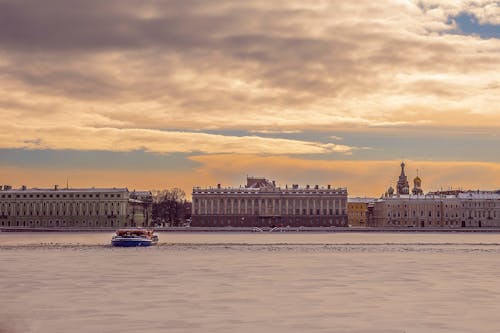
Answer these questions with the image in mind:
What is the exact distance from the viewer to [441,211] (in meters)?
188

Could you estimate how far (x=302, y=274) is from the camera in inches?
1623

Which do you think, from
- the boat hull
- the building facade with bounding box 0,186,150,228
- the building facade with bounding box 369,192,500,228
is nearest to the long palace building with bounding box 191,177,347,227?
the building facade with bounding box 369,192,500,228

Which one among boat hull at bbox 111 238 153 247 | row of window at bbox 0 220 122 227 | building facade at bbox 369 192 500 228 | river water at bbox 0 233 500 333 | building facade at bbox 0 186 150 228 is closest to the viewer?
river water at bbox 0 233 500 333

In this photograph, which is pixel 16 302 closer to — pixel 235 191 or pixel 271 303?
pixel 271 303

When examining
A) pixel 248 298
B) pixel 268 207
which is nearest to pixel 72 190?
pixel 268 207

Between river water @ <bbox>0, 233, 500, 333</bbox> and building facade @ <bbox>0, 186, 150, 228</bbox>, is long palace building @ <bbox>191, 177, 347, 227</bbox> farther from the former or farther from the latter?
river water @ <bbox>0, 233, 500, 333</bbox>

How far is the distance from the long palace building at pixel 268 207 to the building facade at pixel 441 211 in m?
11.2

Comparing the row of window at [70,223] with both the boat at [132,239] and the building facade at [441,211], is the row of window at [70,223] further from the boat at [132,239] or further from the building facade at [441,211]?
the boat at [132,239]

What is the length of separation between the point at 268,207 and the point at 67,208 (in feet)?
129

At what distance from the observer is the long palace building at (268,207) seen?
184m

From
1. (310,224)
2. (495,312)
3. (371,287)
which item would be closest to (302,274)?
(371,287)

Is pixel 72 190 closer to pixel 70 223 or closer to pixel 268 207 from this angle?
pixel 70 223

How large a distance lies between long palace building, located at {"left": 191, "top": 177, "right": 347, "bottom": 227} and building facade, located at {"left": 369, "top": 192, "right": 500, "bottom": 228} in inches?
439

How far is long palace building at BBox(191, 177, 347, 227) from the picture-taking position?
604 feet
